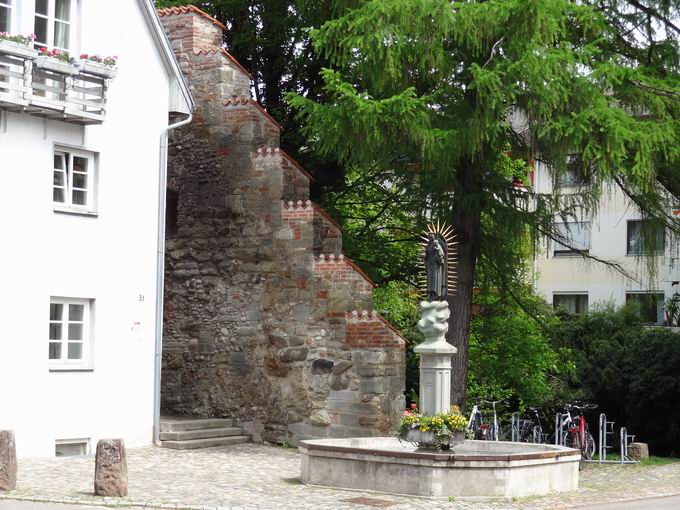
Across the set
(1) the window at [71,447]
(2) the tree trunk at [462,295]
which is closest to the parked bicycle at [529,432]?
(2) the tree trunk at [462,295]

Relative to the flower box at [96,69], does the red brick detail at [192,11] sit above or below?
above

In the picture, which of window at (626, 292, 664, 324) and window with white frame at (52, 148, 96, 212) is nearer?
window with white frame at (52, 148, 96, 212)

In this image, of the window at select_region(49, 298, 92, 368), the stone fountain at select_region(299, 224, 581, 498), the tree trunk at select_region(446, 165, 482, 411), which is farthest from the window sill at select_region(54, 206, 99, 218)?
the tree trunk at select_region(446, 165, 482, 411)

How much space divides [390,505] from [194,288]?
10566mm

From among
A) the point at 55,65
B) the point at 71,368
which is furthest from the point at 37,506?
the point at 55,65

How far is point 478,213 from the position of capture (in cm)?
2136

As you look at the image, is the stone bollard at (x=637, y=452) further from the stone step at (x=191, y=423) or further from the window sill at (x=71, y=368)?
the window sill at (x=71, y=368)

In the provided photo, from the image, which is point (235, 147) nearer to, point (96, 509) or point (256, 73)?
point (256, 73)

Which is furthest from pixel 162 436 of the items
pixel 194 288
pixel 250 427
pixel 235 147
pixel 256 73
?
pixel 256 73

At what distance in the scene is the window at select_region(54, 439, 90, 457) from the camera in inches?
760

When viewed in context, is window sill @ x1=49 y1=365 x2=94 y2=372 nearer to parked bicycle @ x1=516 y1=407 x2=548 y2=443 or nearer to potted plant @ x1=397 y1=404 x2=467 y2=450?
potted plant @ x1=397 y1=404 x2=467 y2=450

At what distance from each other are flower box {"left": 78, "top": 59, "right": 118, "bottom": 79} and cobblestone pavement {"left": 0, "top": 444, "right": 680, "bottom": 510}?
6226 millimetres

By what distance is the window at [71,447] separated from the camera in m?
19.3

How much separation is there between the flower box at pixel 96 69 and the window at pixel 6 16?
4.03 feet
